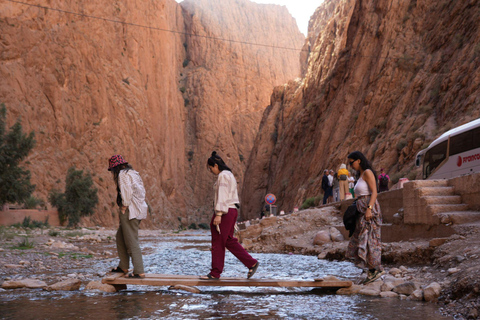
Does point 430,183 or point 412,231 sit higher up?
point 430,183

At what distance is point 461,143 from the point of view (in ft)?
48.0

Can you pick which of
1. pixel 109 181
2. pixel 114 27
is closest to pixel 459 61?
pixel 109 181

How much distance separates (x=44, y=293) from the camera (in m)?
5.88

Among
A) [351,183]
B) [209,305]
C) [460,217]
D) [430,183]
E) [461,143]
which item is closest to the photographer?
[209,305]

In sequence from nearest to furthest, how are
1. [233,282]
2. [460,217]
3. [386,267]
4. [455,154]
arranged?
[233,282] < [460,217] < [386,267] < [455,154]

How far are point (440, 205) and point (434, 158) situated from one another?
8.89 metres

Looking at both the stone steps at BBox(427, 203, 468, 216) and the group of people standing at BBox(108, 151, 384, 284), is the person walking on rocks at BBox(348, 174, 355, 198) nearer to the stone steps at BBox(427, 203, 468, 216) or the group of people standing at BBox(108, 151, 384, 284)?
the stone steps at BBox(427, 203, 468, 216)

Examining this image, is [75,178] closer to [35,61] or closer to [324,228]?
[35,61]

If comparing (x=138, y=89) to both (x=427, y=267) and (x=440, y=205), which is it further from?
(x=427, y=267)

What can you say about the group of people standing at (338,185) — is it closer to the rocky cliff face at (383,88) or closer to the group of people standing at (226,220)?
the rocky cliff face at (383,88)

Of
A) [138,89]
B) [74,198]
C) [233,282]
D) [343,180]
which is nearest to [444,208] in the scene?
[233,282]

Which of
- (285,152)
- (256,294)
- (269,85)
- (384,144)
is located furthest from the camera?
(269,85)

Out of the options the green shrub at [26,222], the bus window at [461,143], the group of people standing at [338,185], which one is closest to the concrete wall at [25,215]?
the green shrub at [26,222]

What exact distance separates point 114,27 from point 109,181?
59.3ft
